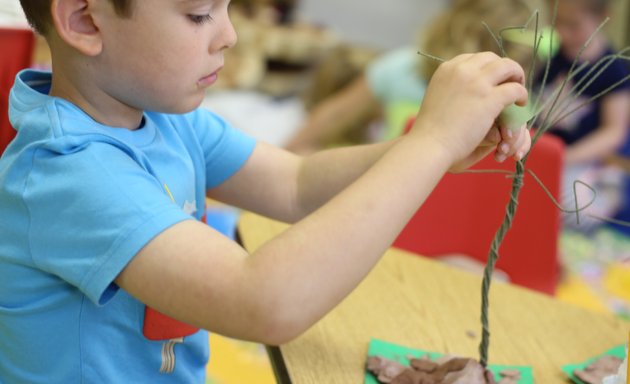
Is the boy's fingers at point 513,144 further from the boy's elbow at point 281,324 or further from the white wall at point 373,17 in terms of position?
the white wall at point 373,17

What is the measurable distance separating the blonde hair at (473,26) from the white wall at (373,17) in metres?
2.05

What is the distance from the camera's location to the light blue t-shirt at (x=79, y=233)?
25.5 inches

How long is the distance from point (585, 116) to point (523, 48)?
33.3 inches

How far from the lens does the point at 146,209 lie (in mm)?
640

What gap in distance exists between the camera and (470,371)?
799 mm

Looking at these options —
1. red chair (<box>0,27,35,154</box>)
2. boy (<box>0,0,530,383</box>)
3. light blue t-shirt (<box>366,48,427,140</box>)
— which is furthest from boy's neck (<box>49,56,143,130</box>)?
light blue t-shirt (<box>366,48,427,140</box>)

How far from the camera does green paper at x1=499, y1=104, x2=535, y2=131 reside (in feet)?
2.31

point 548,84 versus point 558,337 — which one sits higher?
point 558,337

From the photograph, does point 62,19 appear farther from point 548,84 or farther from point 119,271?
point 548,84

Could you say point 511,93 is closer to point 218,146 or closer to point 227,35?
point 227,35

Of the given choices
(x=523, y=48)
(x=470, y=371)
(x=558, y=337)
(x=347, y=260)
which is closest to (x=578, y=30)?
(x=523, y=48)

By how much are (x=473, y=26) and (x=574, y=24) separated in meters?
0.82

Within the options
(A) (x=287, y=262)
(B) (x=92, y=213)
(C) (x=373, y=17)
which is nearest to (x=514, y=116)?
(A) (x=287, y=262)

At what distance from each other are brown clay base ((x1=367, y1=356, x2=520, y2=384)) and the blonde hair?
127 centimetres
